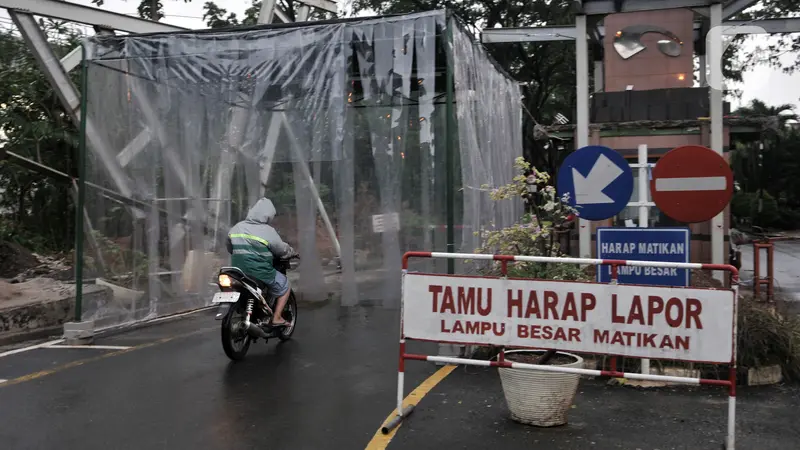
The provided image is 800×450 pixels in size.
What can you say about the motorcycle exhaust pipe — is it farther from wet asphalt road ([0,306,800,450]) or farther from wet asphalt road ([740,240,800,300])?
wet asphalt road ([740,240,800,300])

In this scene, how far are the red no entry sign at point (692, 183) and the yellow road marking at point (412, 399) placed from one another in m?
2.48

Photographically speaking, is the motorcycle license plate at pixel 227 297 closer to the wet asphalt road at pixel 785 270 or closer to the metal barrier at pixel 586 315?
the metal barrier at pixel 586 315

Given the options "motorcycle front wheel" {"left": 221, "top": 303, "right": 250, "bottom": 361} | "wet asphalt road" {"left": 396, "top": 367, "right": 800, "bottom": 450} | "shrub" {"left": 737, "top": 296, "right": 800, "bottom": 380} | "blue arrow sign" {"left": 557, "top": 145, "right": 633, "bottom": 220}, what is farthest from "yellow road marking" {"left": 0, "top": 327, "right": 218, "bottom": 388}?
"shrub" {"left": 737, "top": 296, "right": 800, "bottom": 380}

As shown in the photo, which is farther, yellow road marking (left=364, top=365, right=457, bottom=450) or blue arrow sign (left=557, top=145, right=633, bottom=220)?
blue arrow sign (left=557, top=145, right=633, bottom=220)

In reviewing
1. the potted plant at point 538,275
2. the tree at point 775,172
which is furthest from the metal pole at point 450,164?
the tree at point 775,172

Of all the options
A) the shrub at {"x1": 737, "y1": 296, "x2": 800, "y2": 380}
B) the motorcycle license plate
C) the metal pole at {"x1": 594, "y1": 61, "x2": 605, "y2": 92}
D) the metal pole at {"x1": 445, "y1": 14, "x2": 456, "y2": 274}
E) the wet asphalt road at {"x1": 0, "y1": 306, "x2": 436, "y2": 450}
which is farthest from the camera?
the metal pole at {"x1": 594, "y1": 61, "x2": 605, "y2": 92}

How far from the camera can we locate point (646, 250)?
5551 millimetres

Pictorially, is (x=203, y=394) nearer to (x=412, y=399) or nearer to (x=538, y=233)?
(x=412, y=399)

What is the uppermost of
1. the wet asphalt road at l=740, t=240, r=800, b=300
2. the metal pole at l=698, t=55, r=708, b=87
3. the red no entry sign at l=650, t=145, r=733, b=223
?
the metal pole at l=698, t=55, r=708, b=87

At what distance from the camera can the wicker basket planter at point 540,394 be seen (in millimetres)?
4551

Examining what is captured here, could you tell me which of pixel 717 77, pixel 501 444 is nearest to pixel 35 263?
pixel 501 444

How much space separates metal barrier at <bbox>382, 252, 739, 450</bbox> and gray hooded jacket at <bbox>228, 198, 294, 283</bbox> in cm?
269

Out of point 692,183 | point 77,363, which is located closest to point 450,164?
point 692,183

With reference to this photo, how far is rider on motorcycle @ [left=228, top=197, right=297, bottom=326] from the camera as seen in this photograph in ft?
23.2
